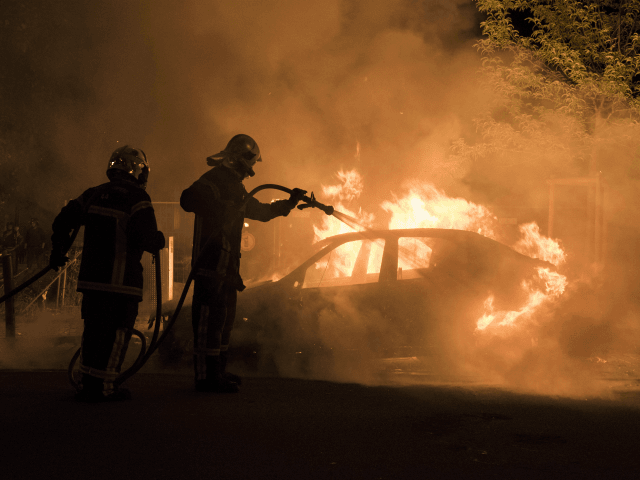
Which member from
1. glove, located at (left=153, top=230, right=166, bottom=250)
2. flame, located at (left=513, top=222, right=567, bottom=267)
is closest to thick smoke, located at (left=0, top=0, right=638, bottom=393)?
flame, located at (left=513, top=222, right=567, bottom=267)

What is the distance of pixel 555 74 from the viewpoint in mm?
10078

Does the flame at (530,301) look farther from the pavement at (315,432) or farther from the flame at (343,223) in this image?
the flame at (343,223)

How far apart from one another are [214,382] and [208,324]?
1.39 feet

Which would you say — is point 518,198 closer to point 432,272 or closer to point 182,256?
point 182,256

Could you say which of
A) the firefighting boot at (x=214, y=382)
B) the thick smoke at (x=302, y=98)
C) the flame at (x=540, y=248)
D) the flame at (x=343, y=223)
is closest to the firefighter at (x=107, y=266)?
the firefighting boot at (x=214, y=382)

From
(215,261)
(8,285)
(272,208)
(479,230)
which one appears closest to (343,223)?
(479,230)

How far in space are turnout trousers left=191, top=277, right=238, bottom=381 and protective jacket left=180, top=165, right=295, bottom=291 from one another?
0.28 feet

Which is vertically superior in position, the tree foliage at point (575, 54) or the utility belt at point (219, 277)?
the tree foliage at point (575, 54)

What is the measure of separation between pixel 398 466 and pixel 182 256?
13.1 meters

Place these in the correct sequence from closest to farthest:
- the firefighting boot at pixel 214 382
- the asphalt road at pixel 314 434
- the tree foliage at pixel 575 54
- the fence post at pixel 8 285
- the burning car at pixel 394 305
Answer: the asphalt road at pixel 314 434 < the firefighting boot at pixel 214 382 < the burning car at pixel 394 305 < the fence post at pixel 8 285 < the tree foliage at pixel 575 54

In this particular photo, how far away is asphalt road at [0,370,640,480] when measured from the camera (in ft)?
9.84

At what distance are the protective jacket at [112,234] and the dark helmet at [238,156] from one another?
2.33 feet

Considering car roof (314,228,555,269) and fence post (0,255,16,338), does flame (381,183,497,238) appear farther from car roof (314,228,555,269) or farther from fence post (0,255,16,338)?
fence post (0,255,16,338)

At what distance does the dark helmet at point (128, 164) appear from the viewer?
14.1ft
